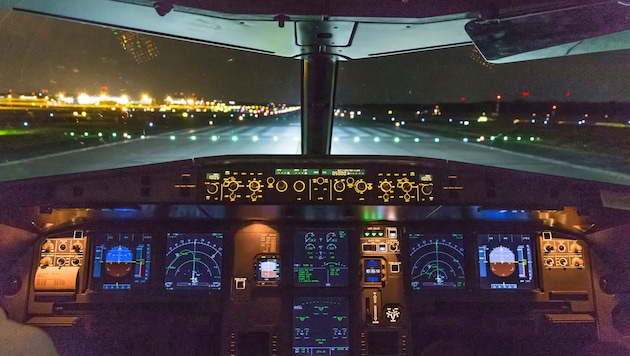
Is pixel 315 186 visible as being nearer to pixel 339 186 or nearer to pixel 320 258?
pixel 339 186

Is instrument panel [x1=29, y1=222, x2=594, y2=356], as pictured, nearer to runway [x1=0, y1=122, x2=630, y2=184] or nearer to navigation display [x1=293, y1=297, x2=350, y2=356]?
navigation display [x1=293, y1=297, x2=350, y2=356]

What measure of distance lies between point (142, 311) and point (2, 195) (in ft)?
3.80

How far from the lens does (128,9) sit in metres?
2.32

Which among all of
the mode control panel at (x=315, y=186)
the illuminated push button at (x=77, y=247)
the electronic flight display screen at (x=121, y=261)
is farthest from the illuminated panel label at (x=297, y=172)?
the illuminated push button at (x=77, y=247)

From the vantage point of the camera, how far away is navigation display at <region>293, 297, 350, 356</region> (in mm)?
3328

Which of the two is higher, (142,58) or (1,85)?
(142,58)

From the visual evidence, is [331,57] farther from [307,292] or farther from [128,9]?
[307,292]

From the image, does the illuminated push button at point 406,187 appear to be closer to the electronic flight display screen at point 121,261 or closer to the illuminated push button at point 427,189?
the illuminated push button at point 427,189

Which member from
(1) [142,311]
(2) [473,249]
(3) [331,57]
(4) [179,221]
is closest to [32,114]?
(4) [179,221]

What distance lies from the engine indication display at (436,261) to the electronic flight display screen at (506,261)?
15cm

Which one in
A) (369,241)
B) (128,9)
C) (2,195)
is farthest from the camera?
(369,241)

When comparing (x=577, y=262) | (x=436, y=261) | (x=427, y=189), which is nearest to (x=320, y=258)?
(x=436, y=261)

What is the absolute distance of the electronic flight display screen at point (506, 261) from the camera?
11.4ft

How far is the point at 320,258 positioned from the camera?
3465 millimetres
